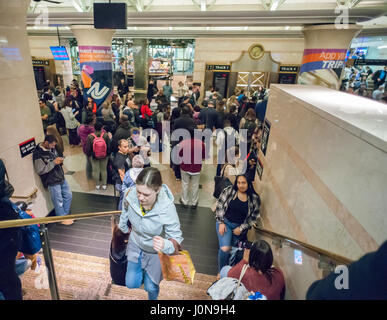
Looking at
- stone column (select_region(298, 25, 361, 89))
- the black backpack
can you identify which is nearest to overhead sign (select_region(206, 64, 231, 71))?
stone column (select_region(298, 25, 361, 89))

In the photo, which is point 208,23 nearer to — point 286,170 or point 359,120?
point 286,170

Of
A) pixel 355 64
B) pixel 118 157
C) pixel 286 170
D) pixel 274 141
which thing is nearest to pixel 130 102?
pixel 118 157

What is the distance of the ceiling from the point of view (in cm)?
679

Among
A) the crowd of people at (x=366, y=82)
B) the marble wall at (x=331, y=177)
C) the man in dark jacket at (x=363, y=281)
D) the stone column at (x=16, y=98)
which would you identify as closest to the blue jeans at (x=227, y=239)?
the marble wall at (x=331, y=177)

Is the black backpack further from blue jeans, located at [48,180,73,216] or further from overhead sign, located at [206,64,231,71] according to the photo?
overhead sign, located at [206,64,231,71]

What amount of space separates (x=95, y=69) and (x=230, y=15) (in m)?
5.14

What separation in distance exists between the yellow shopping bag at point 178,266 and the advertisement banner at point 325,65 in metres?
7.45

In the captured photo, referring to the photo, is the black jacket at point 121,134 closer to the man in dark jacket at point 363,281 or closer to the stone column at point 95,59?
the man in dark jacket at point 363,281

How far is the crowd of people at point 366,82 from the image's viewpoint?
37.9ft

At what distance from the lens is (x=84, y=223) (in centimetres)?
462

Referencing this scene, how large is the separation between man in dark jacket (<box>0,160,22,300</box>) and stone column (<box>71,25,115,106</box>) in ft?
26.3

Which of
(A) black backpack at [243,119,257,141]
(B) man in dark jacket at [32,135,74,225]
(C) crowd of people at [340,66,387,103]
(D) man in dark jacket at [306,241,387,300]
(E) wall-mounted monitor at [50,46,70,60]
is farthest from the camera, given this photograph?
(E) wall-mounted monitor at [50,46,70,60]
